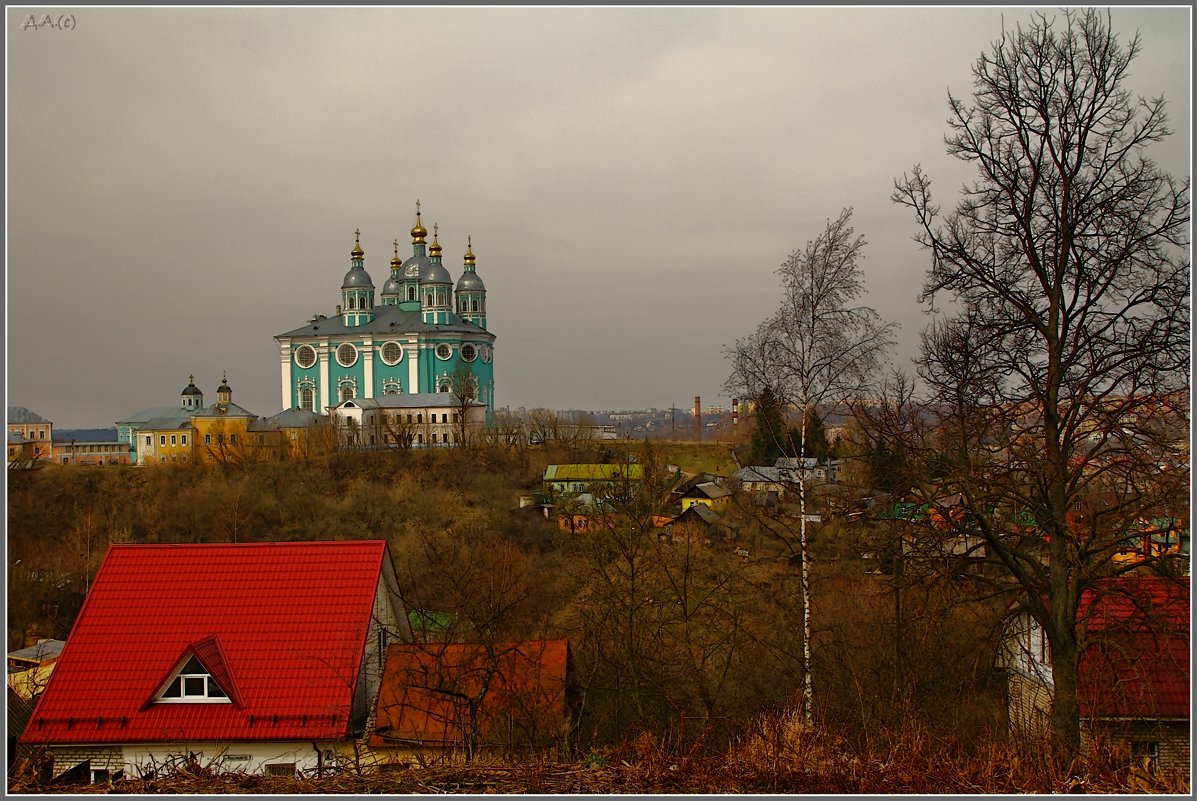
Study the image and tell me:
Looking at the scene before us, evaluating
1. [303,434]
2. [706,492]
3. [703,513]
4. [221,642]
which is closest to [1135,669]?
[221,642]

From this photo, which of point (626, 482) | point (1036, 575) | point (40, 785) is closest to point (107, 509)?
point (626, 482)

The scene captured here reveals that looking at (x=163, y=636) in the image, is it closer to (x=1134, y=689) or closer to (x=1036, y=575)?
(x=1036, y=575)

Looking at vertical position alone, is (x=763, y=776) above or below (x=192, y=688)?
above

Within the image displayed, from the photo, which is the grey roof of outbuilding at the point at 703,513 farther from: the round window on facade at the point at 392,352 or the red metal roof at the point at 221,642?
the round window on facade at the point at 392,352

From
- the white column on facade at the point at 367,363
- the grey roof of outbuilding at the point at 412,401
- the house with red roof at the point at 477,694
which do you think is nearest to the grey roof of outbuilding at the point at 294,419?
the grey roof of outbuilding at the point at 412,401

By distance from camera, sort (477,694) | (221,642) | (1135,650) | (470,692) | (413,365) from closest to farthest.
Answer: (1135,650) < (477,694) < (470,692) < (221,642) < (413,365)

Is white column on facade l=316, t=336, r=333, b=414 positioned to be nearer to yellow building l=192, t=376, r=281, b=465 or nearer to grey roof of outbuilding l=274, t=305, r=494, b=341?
grey roof of outbuilding l=274, t=305, r=494, b=341

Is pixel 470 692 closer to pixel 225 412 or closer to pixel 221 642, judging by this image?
pixel 221 642
